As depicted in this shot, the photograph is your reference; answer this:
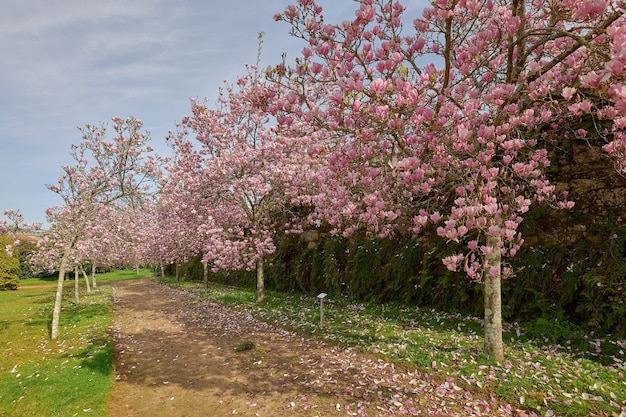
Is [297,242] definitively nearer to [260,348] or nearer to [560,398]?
[260,348]

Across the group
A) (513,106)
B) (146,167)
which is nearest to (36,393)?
(146,167)

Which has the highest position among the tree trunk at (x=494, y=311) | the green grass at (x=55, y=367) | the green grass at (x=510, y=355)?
the tree trunk at (x=494, y=311)

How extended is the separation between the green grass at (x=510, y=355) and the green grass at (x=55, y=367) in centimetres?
635

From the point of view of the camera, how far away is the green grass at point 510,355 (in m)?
5.92

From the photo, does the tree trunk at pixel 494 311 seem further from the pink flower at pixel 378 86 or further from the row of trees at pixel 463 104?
the pink flower at pixel 378 86

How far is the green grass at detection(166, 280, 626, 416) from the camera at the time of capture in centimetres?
592

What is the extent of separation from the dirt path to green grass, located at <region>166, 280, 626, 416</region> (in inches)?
22.1

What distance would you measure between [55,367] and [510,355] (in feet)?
41.8

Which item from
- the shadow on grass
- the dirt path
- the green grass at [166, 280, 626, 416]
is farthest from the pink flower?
the shadow on grass

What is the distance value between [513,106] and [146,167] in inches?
594

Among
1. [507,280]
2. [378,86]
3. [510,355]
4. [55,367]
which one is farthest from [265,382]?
[507,280]

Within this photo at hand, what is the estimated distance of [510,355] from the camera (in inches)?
299

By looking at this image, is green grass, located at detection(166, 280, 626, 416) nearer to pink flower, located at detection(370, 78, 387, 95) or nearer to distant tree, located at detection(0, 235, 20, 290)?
pink flower, located at detection(370, 78, 387, 95)

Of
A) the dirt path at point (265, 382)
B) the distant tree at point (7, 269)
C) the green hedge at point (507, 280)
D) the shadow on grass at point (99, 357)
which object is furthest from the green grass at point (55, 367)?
the distant tree at point (7, 269)
